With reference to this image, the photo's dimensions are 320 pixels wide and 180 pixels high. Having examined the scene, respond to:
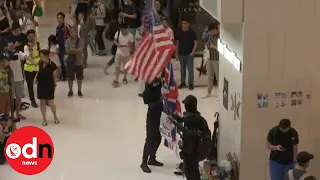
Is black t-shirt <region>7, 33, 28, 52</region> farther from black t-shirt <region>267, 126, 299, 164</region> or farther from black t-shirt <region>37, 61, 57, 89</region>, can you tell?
black t-shirt <region>267, 126, 299, 164</region>

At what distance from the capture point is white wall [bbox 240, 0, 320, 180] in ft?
31.3

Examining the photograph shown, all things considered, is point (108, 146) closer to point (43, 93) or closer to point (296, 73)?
point (43, 93)

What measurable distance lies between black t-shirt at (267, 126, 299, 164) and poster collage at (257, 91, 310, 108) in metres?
0.46

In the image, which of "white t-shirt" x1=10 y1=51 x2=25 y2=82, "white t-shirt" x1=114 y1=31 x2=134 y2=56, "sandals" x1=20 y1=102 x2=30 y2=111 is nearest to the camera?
"white t-shirt" x1=10 y1=51 x2=25 y2=82

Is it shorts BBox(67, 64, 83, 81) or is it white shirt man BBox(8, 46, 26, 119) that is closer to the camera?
white shirt man BBox(8, 46, 26, 119)

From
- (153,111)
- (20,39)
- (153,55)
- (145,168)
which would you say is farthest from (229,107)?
(20,39)

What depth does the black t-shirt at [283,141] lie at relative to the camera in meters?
9.43

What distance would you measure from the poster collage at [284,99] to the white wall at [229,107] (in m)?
0.31

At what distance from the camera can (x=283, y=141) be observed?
9438 millimetres

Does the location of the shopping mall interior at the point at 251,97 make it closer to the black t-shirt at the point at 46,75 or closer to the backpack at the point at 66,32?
the black t-shirt at the point at 46,75

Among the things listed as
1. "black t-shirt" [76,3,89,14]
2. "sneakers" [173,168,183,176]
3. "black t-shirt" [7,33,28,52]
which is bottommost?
"sneakers" [173,168,183,176]

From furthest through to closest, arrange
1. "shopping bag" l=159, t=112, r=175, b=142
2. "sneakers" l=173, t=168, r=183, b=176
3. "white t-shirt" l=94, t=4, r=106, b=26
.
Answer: "white t-shirt" l=94, t=4, r=106, b=26 < "sneakers" l=173, t=168, r=183, b=176 < "shopping bag" l=159, t=112, r=175, b=142

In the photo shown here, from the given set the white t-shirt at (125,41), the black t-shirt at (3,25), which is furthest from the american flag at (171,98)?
the black t-shirt at (3,25)

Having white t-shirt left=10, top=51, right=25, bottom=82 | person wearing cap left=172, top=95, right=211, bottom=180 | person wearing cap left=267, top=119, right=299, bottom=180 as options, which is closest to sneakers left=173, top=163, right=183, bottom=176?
person wearing cap left=172, top=95, right=211, bottom=180
